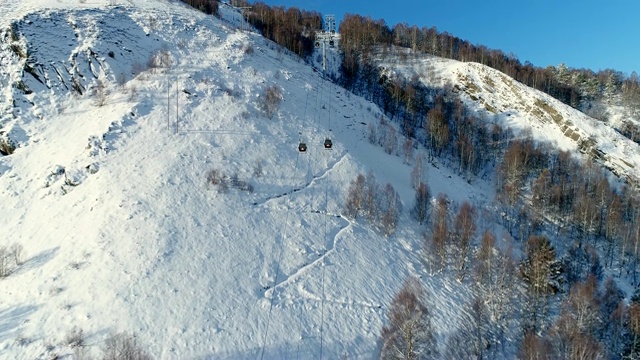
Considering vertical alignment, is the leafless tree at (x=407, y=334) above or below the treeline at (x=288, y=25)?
below

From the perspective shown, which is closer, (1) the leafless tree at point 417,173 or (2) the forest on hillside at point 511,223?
(2) the forest on hillside at point 511,223

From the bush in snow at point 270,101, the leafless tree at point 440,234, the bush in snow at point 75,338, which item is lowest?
the bush in snow at point 75,338

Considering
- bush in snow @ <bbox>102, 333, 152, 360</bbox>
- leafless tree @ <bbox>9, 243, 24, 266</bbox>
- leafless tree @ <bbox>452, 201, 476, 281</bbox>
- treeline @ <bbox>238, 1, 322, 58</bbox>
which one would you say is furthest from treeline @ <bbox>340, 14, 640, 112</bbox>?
bush in snow @ <bbox>102, 333, 152, 360</bbox>

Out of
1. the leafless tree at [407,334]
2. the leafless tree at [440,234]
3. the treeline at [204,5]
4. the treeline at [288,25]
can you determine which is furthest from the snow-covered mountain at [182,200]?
the treeline at [288,25]

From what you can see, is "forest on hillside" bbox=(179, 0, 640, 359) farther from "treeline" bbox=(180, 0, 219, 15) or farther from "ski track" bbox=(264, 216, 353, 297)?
"treeline" bbox=(180, 0, 219, 15)

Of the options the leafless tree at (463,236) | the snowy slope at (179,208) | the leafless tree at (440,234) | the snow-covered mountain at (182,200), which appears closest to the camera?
the snowy slope at (179,208)

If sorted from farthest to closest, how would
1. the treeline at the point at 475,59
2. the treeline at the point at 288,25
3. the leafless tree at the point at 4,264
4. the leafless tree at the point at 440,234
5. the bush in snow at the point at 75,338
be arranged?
1. the treeline at the point at 475,59
2. the treeline at the point at 288,25
3. the leafless tree at the point at 440,234
4. the leafless tree at the point at 4,264
5. the bush in snow at the point at 75,338

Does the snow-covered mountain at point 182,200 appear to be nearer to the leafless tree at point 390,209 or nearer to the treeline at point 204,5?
the leafless tree at point 390,209
